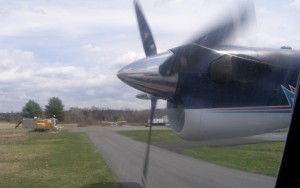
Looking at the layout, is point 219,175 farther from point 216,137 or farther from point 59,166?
point 59,166

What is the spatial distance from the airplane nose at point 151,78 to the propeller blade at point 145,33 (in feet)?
1.82

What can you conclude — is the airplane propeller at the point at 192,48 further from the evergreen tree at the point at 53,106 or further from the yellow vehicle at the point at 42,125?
the evergreen tree at the point at 53,106

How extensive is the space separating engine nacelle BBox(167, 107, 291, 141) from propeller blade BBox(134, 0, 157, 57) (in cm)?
144

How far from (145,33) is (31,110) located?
83435 mm

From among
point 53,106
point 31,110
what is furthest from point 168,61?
point 31,110

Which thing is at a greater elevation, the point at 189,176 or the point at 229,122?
the point at 229,122

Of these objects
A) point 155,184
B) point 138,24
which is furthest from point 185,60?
point 155,184

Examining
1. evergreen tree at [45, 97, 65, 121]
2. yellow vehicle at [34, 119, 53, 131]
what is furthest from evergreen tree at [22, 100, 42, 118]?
yellow vehicle at [34, 119, 53, 131]

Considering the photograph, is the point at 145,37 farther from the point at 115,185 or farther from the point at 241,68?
the point at 115,185

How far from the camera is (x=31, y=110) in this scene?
282 feet

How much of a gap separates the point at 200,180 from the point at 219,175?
74 centimetres

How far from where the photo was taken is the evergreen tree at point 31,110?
8569 centimetres

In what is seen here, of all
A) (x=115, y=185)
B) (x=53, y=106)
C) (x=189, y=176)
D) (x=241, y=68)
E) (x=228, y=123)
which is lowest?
(x=115, y=185)

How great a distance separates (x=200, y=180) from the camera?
32.6 feet
